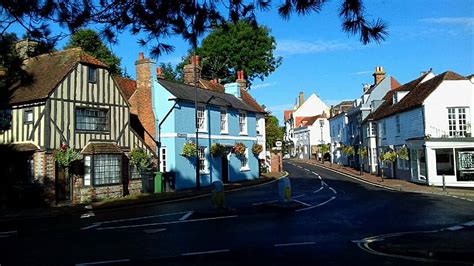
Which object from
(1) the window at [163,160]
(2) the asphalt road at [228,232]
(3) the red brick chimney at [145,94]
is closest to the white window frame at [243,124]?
(3) the red brick chimney at [145,94]

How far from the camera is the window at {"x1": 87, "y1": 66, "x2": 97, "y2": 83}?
25.0m

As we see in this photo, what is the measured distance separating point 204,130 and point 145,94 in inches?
189

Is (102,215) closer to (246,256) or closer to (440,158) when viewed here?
(246,256)

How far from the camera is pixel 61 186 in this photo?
75.9 feet

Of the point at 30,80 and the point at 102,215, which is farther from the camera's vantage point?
the point at 102,215

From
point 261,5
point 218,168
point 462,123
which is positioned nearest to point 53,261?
point 261,5

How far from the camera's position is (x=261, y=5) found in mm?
7734

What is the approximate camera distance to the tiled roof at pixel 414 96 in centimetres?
3275

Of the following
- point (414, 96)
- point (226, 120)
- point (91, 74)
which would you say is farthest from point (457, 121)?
point (91, 74)

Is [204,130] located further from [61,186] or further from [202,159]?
[61,186]

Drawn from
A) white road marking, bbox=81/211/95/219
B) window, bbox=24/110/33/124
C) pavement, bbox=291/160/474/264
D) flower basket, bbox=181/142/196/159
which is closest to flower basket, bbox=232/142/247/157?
flower basket, bbox=181/142/196/159

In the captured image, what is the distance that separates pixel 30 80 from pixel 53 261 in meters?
4.08

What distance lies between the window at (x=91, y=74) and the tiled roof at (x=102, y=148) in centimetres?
350

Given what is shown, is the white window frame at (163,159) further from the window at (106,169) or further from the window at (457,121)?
the window at (457,121)
